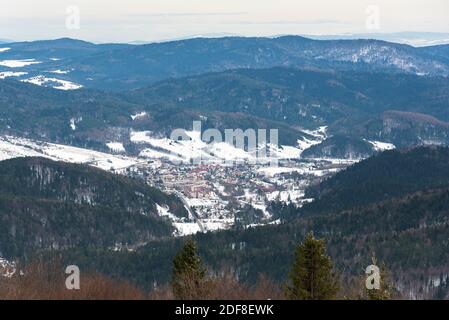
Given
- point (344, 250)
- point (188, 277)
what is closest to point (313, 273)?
point (188, 277)

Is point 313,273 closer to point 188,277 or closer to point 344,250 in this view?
point 188,277

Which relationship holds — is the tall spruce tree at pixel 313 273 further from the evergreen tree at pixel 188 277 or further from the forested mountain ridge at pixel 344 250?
the forested mountain ridge at pixel 344 250

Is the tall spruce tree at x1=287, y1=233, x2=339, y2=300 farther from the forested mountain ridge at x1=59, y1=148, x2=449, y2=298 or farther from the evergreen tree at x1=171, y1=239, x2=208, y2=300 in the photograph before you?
the forested mountain ridge at x1=59, y1=148, x2=449, y2=298

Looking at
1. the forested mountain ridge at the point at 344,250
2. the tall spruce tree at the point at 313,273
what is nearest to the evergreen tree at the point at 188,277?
the tall spruce tree at the point at 313,273

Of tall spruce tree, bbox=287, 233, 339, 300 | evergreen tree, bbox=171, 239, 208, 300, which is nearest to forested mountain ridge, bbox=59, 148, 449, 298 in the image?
evergreen tree, bbox=171, 239, 208, 300
